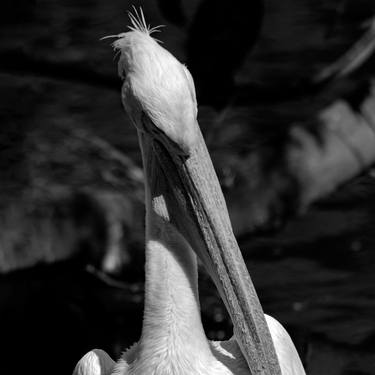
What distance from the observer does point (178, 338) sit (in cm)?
308

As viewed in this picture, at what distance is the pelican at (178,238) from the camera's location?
2.81m

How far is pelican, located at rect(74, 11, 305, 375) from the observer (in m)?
2.81

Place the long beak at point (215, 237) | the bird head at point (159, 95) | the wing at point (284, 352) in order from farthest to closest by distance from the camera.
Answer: the wing at point (284, 352) < the long beak at point (215, 237) < the bird head at point (159, 95)

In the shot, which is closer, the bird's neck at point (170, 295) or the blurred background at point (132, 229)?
the bird's neck at point (170, 295)

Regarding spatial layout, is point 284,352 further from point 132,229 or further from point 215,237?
point 132,229

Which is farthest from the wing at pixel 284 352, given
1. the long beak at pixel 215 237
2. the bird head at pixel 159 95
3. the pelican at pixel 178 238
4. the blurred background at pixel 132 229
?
the blurred background at pixel 132 229

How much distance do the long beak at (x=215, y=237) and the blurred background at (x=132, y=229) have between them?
39.6 inches

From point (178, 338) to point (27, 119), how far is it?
511 centimetres

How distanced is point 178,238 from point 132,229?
2.09 metres

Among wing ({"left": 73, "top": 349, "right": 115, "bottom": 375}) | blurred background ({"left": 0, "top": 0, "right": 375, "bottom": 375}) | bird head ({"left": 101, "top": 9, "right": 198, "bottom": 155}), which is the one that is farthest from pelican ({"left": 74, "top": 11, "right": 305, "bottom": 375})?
blurred background ({"left": 0, "top": 0, "right": 375, "bottom": 375})

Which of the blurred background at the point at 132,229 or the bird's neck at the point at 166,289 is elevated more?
the bird's neck at the point at 166,289

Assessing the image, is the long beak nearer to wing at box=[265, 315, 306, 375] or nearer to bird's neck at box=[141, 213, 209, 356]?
bird's neck at box=[141, 213, 209, 356]

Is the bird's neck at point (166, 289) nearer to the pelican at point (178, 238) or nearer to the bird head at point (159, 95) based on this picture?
the pelican at point (178, 238)

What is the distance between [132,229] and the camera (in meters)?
5.20
